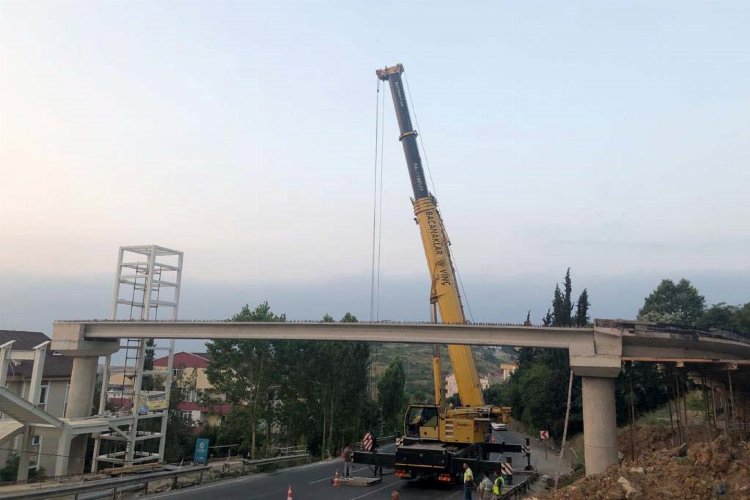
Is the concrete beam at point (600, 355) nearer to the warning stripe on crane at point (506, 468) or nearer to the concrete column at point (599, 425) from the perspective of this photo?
the concrete column at point (599, 425)

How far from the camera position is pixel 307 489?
2234 centimetres

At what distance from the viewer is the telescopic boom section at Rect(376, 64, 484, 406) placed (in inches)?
962

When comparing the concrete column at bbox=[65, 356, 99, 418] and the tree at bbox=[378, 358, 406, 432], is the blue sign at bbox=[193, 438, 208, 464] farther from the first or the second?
the tree at bbox=[378, 358, 406, 432]

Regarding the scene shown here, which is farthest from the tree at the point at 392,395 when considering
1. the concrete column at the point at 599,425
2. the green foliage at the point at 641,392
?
the concrete column at the point at 599,425

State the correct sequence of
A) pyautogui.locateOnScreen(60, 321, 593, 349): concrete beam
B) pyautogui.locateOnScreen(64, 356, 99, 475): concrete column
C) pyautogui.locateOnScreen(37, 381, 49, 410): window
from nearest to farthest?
pyautogui.locateOnScreen(60, 321, 593, 349): concrete beam < pyautogui.locateOnScreen(64, 356, 99, 475): concrete column < pyautogui.locateOnScreen(37, 381, 49, 410): window

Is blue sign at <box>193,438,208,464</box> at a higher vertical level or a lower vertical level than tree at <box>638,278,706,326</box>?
lower

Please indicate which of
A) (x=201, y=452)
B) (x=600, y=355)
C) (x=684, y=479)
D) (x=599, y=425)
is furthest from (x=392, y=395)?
(x=684, y=479)

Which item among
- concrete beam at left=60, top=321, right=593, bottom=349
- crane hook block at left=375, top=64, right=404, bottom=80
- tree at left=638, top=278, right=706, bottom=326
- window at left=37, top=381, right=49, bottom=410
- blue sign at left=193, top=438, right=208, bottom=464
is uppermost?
crane hook block at left=375, top=64, right=404, bottom=80

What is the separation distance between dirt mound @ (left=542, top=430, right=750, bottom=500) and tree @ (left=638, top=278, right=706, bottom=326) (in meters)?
43.0

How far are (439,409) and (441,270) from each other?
20.8 ft

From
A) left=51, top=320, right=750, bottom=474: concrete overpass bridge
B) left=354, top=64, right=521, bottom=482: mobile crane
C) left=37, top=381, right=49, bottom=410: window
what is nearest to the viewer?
left=354, top=64, right=521, bottom=482: mobile crane

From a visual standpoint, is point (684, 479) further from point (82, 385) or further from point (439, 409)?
point (82, 385)

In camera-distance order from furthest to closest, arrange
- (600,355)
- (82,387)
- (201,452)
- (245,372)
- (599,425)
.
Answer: (245,372), (82,387), (201,452), (600,355), (599,425)

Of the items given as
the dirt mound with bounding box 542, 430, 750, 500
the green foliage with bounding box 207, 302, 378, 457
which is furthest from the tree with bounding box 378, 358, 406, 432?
the dirt mound with bounding box 542, 430, 750, 500
